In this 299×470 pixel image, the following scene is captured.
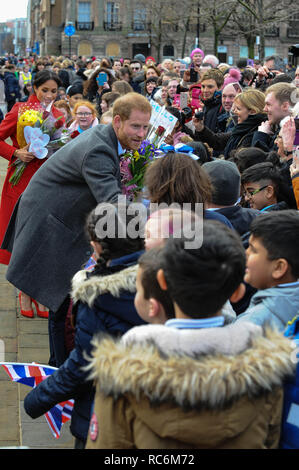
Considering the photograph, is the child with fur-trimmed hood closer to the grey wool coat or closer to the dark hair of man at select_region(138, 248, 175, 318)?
the dark hair of man at select_region(138, 248, 175, 318)

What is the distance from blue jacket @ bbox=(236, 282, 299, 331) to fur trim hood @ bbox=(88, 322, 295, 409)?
0.78 m

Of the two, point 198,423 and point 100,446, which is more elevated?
point 198,423

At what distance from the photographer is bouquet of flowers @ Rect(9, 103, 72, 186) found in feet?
19.3

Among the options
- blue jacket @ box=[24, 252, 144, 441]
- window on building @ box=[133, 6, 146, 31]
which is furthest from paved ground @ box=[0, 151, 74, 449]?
window on building @ box=[133, 6, 146, 31]

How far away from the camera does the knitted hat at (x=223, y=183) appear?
4.04 metres

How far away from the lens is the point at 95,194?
390 centimetres

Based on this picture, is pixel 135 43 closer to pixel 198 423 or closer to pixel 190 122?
pixel 190 122

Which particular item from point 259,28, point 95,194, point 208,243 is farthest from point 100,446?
point 259,28

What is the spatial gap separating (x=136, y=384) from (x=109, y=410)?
154 mm

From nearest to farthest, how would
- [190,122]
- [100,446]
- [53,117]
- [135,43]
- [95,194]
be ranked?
[100,446] < [95,194] < [53,117] < [190,122] < [135,43]

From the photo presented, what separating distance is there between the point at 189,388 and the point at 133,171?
2720 millimetres

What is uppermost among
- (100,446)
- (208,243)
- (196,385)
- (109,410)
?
(208,243)

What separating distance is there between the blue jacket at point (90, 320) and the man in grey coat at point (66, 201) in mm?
1195

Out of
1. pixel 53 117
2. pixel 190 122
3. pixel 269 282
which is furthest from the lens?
pixel 190 122
